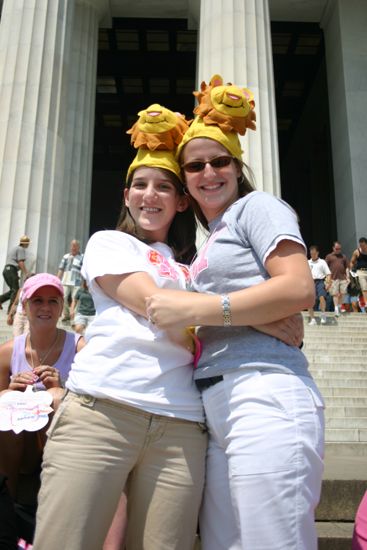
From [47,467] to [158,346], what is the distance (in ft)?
1.81

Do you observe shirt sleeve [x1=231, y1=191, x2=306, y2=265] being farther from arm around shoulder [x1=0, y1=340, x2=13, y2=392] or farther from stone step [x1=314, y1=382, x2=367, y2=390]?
stone step [x1=314, y1=382, x2=367, y2=390]

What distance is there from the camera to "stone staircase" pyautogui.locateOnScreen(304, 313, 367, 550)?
3.25m

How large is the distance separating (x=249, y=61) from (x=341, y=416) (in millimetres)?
10861

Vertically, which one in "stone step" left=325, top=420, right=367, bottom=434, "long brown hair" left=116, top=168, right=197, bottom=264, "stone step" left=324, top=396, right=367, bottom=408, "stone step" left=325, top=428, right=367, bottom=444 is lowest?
"stone step" left=325, top=428, right=367, bottom=444

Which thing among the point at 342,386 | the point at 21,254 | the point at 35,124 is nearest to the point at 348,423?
the point at 342,386

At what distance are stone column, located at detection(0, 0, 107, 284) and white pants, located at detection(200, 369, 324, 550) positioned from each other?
1207cm

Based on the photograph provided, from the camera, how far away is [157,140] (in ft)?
6.92

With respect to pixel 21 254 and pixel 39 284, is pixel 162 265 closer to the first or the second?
pixel 39 284

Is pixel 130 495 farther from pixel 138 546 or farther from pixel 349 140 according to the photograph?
Result: pixel 349 140

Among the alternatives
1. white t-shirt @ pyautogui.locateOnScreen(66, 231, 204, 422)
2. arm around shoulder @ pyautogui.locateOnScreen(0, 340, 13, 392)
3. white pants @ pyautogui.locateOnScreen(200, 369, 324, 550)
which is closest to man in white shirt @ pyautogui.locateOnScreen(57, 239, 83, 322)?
arm around shoulder @ pyautogui.locateOnScreen(0, 340, 13, 392)

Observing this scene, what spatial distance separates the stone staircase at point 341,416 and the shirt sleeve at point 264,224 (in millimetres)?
2100

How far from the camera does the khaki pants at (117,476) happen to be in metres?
1.56

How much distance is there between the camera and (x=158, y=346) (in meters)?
1.76

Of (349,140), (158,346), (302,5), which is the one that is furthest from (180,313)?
(302,5)
